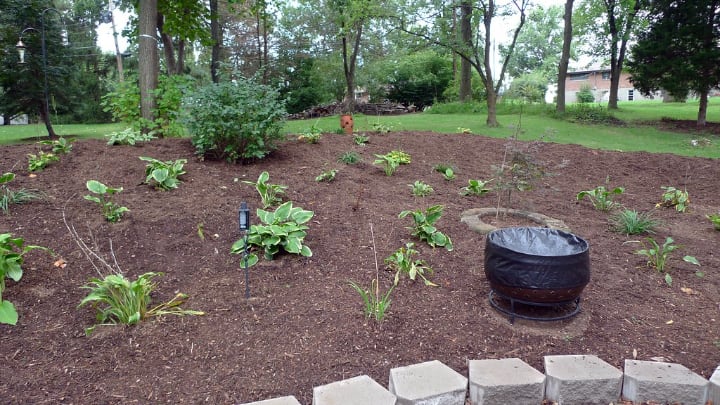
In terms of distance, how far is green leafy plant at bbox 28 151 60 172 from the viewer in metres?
4.34

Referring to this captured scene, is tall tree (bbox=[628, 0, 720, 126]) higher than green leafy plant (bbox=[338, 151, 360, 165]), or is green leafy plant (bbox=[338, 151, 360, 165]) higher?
tall tree (bbox=[628, 0, 720, 126])

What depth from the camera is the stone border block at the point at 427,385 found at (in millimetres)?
1881

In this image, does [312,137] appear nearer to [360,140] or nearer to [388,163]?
[360,140]

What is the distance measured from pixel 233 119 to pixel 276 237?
6.96ft

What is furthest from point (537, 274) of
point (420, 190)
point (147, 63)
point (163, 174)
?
point (147, 63)

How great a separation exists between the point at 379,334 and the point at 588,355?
1049mm

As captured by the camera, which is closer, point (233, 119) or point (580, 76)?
point (233, 119)

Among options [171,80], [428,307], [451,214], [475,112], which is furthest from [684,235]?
[475,112]

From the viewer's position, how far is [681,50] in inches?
439

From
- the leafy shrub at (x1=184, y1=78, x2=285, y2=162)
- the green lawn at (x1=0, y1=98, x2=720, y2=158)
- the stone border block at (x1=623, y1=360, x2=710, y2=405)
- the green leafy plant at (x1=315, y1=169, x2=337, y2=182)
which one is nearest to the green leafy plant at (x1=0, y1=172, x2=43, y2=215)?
the leafy shrub at (x1=184, y1=78, x2=285, y2=162)

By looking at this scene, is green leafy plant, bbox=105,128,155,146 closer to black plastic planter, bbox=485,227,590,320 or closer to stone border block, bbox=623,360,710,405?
black plastic planter, bbox=485,227,590,320

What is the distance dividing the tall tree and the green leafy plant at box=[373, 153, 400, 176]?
949cm

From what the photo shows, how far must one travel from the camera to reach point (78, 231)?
320 centimetres

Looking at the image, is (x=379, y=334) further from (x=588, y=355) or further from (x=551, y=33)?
(x=551, y=33)
